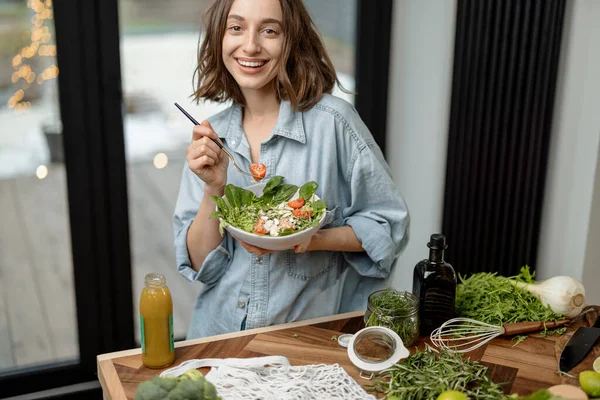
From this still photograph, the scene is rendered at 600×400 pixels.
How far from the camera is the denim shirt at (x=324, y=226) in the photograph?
188cm

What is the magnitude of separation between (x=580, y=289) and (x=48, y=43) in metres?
1.83

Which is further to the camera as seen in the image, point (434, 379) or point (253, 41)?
point (253, 41)

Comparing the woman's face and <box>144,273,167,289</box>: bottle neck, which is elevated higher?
the woman's face

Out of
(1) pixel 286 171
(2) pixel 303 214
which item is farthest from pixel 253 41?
(2) pixel 303 214

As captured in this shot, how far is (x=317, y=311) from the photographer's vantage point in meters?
1.97

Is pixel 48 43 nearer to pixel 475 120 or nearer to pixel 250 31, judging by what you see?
pixel 250 31

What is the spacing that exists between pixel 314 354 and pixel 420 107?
1484 mm

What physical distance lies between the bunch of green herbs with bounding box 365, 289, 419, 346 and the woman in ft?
0.58

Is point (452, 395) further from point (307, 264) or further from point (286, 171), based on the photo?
point (286, 171)

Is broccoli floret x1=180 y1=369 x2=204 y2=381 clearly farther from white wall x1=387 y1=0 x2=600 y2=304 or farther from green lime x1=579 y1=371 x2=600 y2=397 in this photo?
white wall x1=387 y1=0 x2=600 y2=304

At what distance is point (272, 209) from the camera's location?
172 cm

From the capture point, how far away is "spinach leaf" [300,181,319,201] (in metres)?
1.75

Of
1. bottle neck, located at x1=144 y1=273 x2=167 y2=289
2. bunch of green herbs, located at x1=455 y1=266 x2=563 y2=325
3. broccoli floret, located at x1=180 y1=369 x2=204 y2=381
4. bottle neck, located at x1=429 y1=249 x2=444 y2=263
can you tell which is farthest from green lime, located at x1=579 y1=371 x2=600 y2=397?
bottle neck, located at x1=144 y1=273 x2=167 y2=289

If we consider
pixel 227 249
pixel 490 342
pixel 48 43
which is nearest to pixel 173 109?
pixel 48 43
